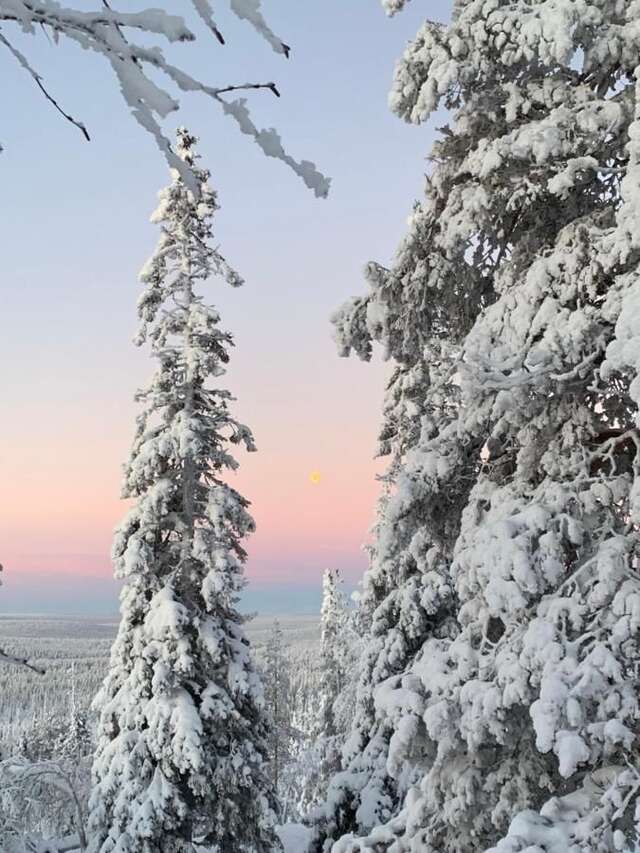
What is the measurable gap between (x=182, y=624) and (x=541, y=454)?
10.3 m

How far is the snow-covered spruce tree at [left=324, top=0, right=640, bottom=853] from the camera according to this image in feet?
17.3

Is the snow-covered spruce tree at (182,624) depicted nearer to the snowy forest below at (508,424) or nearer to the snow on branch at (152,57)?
the snowy forest below at (508,424)

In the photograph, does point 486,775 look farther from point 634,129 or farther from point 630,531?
point 634,129

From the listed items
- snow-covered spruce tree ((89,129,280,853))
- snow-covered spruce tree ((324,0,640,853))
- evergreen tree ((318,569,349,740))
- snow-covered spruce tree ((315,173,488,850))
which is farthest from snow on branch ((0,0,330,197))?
evergreen tree ((318,569,349,740))

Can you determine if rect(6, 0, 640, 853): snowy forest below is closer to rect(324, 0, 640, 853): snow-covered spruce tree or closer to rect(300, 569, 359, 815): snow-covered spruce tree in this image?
rect(324, 0, 640, 853): snow-covered spruce tree

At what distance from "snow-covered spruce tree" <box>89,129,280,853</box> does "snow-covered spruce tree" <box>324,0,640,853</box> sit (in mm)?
8952

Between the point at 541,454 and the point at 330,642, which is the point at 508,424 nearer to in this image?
the point at 541,454

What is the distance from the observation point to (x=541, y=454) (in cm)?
701

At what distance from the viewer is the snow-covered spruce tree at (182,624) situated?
15.1 metres

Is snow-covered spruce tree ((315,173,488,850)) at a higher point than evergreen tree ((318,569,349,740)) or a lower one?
higher

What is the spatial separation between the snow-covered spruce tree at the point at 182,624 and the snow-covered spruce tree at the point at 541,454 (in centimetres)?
895

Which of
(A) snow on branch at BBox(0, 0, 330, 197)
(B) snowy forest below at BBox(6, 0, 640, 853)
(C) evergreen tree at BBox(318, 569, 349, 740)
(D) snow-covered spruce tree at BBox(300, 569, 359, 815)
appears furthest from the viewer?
(C) evergreen tree at BBox(318, 569, 349, 740)

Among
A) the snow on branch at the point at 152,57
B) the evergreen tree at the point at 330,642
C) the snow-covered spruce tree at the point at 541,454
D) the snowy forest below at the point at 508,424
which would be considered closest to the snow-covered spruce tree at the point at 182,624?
Result: the snowy forest below at the point at 508,424

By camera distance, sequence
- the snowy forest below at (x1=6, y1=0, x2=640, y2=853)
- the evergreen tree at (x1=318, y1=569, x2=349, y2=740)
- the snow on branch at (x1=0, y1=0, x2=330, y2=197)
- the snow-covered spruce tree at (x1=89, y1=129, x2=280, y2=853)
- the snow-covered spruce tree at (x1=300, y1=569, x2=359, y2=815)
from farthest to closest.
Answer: the evergreen tree at (x1=318, y1=569, x2=349, y2=740)
the snow-covered spruce tree at (x1=300, y1=569, x2=359, y2=815)
the snow-covered spruce tree at (x1=89, y1=129, x2=280, y2=853)
the snowy forest below at (x1=6, y1=0, x2=640, y2=853)
the snow on branch at (x1=0, y1=0, x2=330, y2=197)
